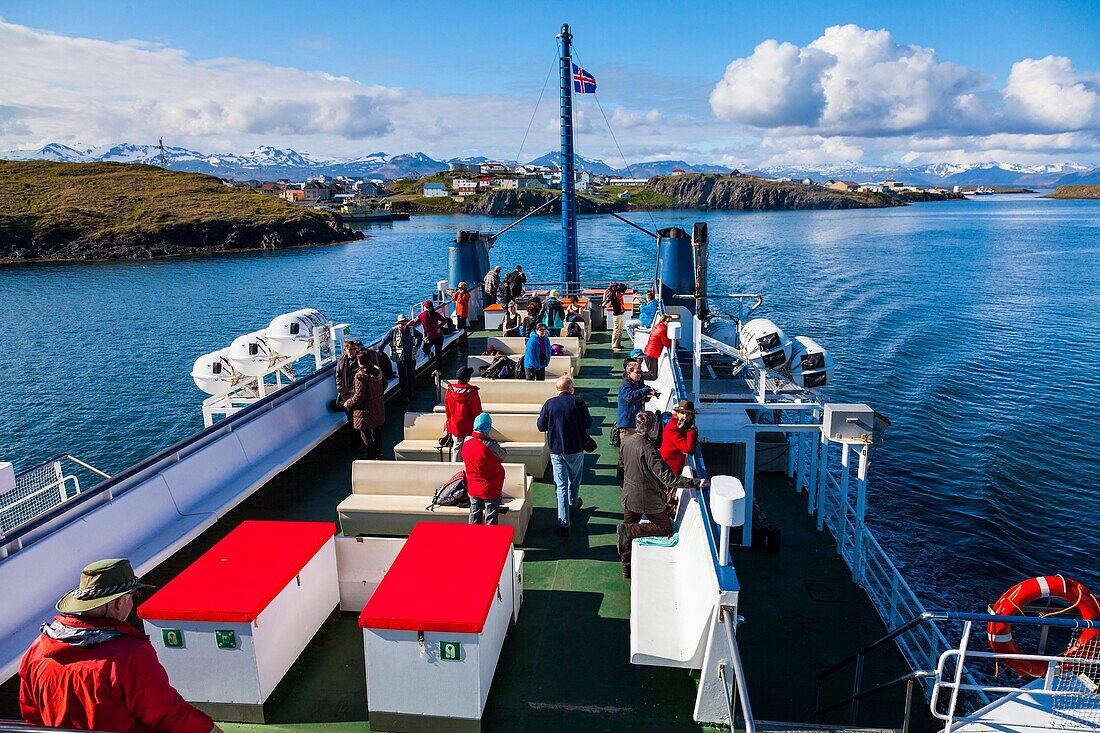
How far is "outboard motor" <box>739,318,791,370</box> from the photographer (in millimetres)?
15508

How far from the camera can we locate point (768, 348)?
1552 cm

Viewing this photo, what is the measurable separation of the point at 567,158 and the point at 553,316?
7273 millimetres

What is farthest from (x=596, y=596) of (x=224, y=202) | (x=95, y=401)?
(x=224, y=202)

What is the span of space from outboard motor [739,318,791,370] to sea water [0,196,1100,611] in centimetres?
450

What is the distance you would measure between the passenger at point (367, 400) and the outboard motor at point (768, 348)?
31.1 feet

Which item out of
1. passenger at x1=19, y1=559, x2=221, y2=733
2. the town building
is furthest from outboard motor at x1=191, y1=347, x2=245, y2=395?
the town building

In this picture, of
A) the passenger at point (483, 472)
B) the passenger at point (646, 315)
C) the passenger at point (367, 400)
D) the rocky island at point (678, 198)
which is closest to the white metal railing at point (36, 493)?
the passenger at point (367, 400)

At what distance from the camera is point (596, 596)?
6.03m

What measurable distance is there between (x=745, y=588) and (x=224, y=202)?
109381 mm

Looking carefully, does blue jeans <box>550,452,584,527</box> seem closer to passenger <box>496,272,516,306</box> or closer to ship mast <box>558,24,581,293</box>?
passenger <box>496,272,516,306</box>

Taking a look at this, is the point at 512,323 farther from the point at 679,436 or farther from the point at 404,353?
the point at 679,436

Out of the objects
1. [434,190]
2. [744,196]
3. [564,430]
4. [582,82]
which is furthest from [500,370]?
[434,190]

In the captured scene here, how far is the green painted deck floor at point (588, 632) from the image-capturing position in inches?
184

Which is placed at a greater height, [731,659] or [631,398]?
[631,398]
